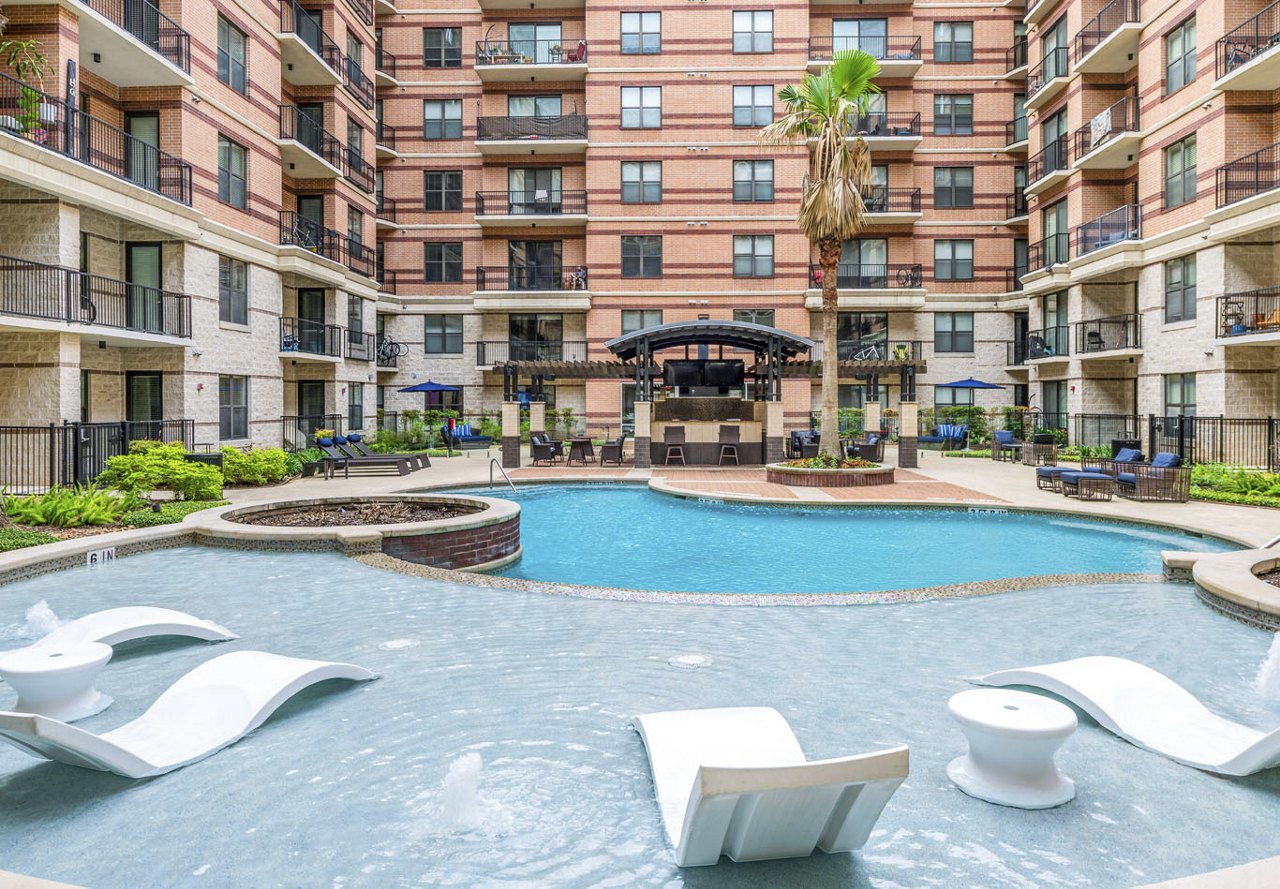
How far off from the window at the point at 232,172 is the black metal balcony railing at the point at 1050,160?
89.2 feet

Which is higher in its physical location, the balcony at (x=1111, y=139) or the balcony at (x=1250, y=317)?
the balcony at (x=1111, y=139)

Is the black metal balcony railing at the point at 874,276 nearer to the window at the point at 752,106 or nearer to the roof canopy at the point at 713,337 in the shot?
the window at the point at 752,106

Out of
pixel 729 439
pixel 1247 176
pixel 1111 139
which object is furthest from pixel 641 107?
pixel 1247 176

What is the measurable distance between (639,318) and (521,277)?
565 cm

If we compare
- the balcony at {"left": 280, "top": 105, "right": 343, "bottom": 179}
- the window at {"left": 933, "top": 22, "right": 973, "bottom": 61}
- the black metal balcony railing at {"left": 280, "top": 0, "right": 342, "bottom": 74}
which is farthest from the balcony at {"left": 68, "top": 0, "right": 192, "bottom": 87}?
the window at {"left": 933, "top": 22, "right": 973, "bottom": 61}

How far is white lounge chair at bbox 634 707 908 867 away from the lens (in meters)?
3.03

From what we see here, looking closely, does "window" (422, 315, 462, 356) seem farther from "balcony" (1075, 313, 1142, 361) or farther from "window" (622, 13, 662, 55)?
"balcony" (1075, 313, 1142, 361)

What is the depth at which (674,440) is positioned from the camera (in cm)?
2478

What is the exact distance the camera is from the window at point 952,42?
3566 centimetres

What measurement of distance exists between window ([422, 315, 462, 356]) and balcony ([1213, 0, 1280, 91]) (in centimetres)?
2838

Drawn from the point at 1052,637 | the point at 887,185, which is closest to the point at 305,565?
the point at 1052,637

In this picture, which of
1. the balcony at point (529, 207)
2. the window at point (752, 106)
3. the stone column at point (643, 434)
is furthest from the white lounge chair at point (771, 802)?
the window at point (752, 106)

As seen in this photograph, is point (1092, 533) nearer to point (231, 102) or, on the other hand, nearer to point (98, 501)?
point (98, 501)

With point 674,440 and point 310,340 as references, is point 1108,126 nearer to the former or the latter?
point 674,440
